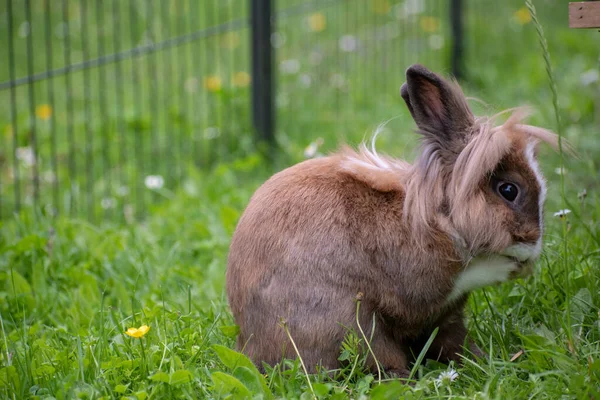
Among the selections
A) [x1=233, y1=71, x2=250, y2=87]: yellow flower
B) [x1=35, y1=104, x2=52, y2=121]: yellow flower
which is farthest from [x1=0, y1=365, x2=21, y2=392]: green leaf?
[x1=233, y1=71, x2=250, y2=87]: yellow flower

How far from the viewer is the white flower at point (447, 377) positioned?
235 centimetres

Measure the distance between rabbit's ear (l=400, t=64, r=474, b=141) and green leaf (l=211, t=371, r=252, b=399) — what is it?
1.03 m

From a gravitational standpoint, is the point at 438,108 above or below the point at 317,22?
below

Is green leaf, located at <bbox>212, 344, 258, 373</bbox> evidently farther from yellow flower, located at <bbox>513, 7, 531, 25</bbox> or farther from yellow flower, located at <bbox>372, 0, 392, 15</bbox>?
yellow flower, located at <bbox>513, 7, 531, 25</bbox>

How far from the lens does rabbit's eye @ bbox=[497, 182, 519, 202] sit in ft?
8.21

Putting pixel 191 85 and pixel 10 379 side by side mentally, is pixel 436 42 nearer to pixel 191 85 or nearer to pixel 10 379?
pixel 191 85

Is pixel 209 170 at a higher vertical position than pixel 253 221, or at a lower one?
lower

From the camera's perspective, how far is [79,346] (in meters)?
2.46

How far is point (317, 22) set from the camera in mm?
7555

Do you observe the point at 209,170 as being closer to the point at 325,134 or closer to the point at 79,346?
the point at 325,134

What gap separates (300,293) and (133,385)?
626 millimetres

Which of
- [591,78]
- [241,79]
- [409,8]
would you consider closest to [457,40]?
[409,8]

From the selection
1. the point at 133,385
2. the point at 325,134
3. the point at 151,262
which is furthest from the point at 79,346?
the point at 325,134

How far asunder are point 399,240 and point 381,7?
5892mm
